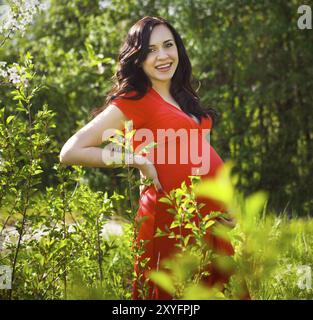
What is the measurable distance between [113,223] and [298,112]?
246 cm

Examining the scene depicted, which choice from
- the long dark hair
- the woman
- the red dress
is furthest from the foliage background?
the red dress

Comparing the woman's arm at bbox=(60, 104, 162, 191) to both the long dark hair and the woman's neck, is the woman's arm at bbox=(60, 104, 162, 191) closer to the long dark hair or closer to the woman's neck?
the long dark hair

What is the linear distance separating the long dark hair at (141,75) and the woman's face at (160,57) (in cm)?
2

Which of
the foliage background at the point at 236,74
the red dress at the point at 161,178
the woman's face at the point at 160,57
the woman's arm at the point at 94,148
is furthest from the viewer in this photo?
the foliage background at the point at 236,74

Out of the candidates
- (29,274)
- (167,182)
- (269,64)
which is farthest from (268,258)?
(269,64)

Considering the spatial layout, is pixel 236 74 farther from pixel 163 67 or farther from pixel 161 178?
pixel 161 178

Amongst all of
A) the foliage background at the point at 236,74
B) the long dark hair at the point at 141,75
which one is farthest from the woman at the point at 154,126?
the foliage background at the point at 236,74

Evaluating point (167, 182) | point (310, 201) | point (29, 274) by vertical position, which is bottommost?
point (29, 274)

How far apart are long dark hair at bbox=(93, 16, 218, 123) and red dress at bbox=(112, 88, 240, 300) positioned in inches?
2.6

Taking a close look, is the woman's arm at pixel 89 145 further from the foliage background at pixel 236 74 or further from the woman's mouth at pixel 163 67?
the foliage background at pixel 236 74

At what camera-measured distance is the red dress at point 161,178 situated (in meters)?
2.23

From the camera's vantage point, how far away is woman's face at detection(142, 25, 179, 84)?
2.41 meters

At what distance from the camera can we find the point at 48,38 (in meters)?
6.17

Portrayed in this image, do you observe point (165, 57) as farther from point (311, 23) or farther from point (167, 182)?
point (311, 23)
